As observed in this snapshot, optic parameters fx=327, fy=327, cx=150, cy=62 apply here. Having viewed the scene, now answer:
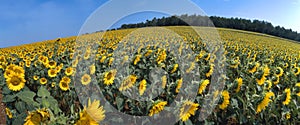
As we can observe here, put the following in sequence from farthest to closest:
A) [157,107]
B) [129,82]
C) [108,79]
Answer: [108,79] < [129,82] < [157,107]

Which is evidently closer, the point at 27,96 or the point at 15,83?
the point at 27,96

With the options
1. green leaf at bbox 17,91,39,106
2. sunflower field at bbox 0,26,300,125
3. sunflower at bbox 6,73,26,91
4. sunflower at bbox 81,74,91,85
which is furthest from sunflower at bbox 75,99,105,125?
sunflower at bbox 81,74,91,85

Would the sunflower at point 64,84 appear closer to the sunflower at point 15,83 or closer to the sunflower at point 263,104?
the sunflower at point 15,83

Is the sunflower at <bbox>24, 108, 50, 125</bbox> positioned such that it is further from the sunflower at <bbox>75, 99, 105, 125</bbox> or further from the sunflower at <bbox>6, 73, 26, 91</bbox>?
the sunflower at <bbox>6, 73, 26, 91</bbox>

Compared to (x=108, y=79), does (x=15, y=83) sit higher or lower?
higher

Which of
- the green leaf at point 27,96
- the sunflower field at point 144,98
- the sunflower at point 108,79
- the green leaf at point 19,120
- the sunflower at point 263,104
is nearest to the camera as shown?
the green leaf at point 19,120

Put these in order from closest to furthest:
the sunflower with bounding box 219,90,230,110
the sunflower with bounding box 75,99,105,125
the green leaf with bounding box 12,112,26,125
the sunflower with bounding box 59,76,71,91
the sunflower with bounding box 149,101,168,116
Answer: the sunflower with bounding box 75,99,105,125 → the green leaf with bounding box 12,112,26,125 → the sunflower with bounding box 149,101,168,116 → the sunflower with bounding box 219,90,230,110 → the sunflower with bounding box 59,76,71,91

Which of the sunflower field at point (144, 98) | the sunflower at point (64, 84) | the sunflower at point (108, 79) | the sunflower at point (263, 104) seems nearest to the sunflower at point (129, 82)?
the sunflower field at point (144, 98)

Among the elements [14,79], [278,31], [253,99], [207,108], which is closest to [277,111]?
[253,99]

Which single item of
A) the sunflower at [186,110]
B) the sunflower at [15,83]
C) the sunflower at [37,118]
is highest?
the sunflower at [37,118]

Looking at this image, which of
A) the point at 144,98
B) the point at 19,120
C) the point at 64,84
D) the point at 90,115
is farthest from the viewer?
the point at 64,84

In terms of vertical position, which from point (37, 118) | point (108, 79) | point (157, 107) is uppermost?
point (37, 118)

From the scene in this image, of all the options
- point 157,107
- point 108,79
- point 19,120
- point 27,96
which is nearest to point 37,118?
point 19,120

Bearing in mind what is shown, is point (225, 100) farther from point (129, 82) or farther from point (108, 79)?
point (108, 79)
